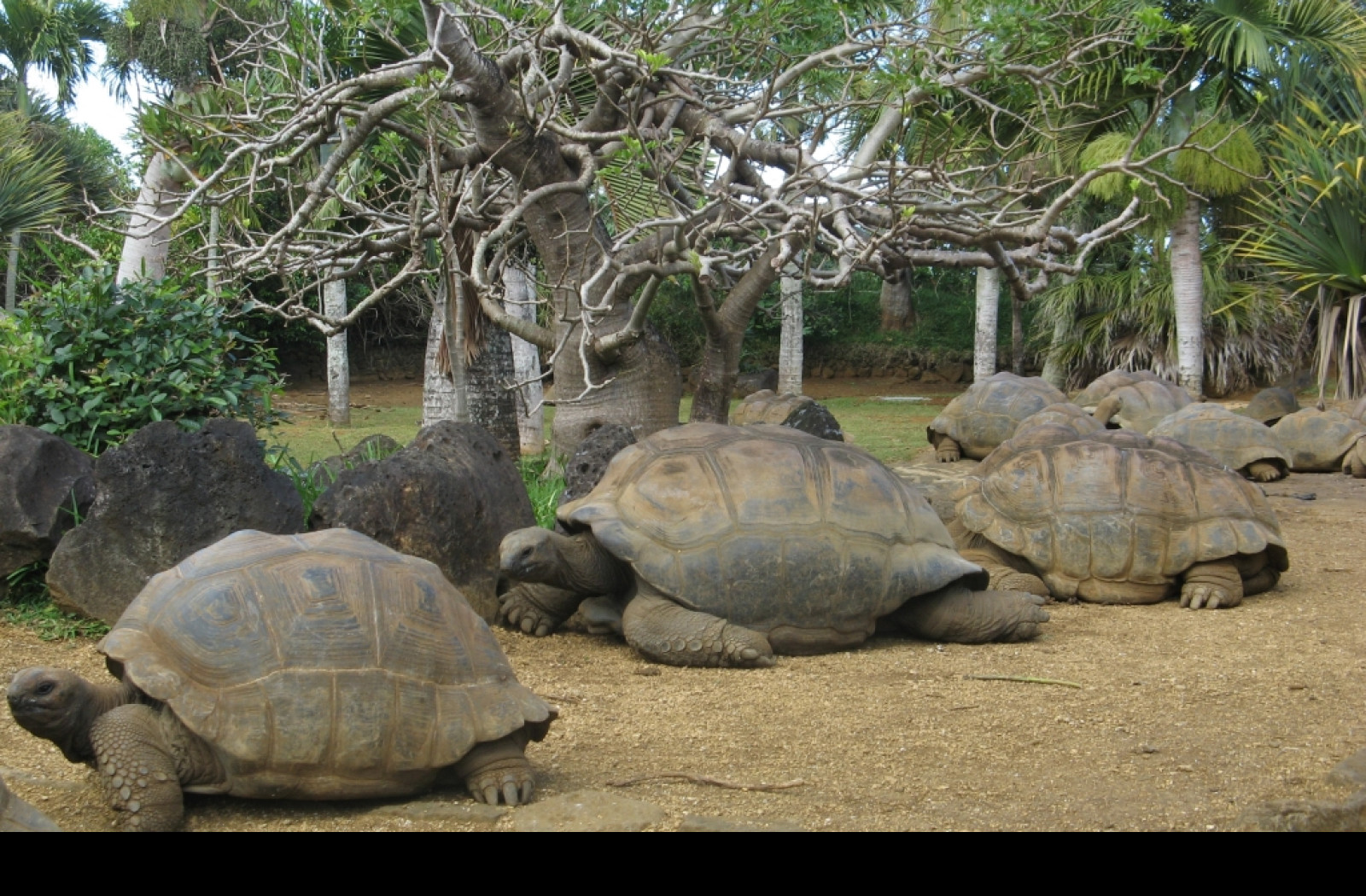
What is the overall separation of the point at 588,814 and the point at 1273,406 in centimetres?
1143

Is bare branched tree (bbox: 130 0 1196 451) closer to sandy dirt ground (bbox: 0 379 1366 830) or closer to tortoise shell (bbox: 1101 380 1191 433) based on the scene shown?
sandy dirt ground (bbox: 0 379 1366 830)

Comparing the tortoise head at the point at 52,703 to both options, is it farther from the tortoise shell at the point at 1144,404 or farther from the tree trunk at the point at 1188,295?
the tree trunk at the point at 1188,295

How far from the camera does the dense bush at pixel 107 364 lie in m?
5.64

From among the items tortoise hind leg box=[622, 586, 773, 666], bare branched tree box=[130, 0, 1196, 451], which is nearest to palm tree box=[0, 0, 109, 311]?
bare branched tree box=[130, 0, 1196, 451]

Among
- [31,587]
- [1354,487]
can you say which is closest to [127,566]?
[31,587]

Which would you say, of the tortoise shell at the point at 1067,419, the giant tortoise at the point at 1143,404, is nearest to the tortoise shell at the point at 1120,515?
the tortoise shell at the point at 1067,419

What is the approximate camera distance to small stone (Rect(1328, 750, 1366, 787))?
301 centimetres

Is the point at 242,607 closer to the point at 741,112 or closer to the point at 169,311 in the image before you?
the point at 169,311

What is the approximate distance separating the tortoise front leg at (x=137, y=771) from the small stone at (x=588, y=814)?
792mm

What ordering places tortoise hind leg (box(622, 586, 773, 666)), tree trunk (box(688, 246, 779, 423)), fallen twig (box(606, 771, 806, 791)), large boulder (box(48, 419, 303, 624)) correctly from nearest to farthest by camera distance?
fallen twig (box(606, 771, 806, 791)) → tortoise hind leg (box(622, 586, 773, 666)) → large boulder (box(48, 419, 303, 624)) → tree trunk (box(688, 246, 779, 423))

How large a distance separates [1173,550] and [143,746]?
4625 mm

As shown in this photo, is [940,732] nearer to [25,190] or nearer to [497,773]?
[497,773]

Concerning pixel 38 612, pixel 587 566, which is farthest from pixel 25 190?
pixel 587 566

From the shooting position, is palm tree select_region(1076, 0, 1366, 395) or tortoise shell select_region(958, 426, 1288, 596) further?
palm tree select_region(1076, 0, 1366, 395)
